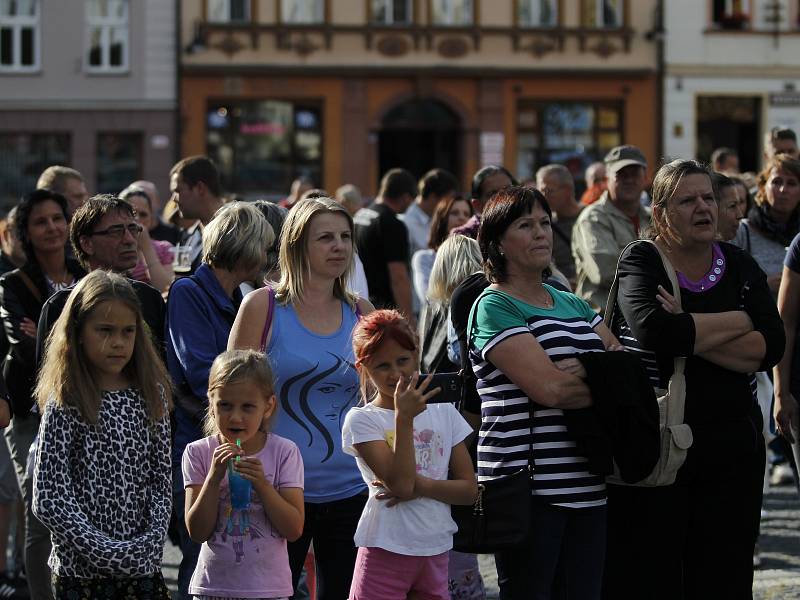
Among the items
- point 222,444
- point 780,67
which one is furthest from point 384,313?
point 780,67

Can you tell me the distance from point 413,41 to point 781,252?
2520cm

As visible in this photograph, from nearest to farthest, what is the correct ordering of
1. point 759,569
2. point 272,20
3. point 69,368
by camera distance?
1. point 69,368
2. point 759,569
3. point 272,20

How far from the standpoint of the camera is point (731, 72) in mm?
34875

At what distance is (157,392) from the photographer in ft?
17.5

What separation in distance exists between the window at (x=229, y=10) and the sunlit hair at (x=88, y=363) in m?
29.2

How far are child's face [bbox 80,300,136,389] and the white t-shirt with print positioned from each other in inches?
31.9

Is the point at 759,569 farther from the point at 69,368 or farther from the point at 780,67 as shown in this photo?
the point at 780,67

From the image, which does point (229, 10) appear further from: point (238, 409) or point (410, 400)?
point (410, 400)

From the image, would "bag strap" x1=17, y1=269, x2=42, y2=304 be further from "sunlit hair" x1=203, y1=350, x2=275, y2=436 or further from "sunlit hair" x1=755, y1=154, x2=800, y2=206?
"sunlit hair" x1=755, y1=154, x2=800, y2=206

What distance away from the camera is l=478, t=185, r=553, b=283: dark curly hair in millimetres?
5605

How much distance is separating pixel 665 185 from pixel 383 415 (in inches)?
61.4

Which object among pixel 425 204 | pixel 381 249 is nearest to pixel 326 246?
pixel 381 249

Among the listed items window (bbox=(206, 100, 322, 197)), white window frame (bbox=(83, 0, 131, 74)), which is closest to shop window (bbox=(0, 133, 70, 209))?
white window frame (bbox=(83, 0, 131, 74))

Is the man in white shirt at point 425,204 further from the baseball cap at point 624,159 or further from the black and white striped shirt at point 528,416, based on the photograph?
the black and white striped shirt at point 528,416
